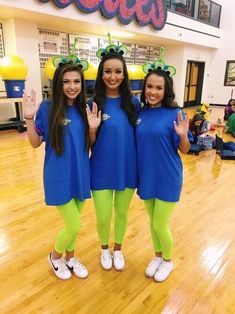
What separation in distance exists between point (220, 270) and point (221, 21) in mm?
12260

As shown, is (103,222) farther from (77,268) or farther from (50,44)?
(50,44)

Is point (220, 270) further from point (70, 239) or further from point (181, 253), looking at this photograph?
point (70, 239)

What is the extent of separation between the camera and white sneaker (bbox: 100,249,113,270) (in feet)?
6.36

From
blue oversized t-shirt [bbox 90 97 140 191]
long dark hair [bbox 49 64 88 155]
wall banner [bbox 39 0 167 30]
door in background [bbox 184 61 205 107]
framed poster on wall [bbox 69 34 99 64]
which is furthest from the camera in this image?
door in background [bbox 184 61 205 107]

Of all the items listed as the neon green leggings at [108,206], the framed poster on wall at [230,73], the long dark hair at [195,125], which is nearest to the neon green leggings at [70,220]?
the neon green leggings at [108,206]

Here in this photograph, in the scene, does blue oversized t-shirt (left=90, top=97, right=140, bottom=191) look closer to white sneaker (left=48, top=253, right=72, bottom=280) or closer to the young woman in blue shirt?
the young woman in blue shirt

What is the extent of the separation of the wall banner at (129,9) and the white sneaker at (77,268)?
5.05 metres

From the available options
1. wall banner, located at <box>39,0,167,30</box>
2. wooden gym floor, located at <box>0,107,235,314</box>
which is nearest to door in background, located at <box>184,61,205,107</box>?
wall banner, located at <box>39,0,167,30</box>

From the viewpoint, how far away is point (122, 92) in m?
1.67

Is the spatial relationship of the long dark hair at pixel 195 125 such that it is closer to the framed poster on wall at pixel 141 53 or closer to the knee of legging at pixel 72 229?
the knee of legging at pixel 72 229

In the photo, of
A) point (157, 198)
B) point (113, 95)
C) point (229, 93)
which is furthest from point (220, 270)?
point (229, 93)

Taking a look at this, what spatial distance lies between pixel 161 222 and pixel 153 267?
41cm

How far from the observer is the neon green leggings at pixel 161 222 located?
1.67m

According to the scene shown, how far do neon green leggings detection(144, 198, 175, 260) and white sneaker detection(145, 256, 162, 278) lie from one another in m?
0.06
